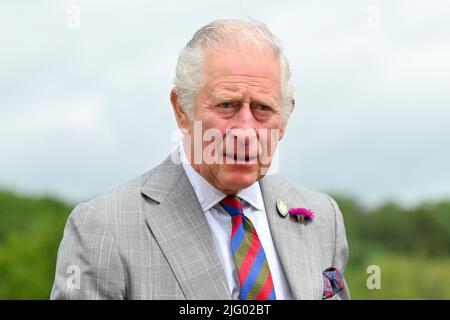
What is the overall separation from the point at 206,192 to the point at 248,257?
15.9 inches

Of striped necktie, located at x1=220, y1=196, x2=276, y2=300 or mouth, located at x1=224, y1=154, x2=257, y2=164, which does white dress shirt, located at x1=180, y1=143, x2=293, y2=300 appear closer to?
striped necktie, located at x1=220, y1=196, x2=276, y2=300

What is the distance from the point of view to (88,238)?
155 inches

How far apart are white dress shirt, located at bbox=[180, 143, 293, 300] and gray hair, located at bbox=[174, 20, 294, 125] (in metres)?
0.39

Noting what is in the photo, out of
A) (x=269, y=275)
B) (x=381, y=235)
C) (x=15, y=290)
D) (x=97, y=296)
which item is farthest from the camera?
(x=381, y=235)

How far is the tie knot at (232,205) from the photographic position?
166 inches

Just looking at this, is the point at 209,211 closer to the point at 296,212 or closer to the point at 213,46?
the point at 296,212

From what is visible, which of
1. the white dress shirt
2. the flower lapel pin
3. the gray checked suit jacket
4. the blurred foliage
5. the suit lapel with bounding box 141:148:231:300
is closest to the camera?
the gray checked suit jacket

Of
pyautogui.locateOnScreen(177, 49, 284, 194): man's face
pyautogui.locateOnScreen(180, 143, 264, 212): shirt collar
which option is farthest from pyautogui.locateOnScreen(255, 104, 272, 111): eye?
pyautogui.locateOnScreen(180, 143, 264, 212): shirt collar

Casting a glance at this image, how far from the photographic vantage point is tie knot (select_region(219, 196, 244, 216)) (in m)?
4.22

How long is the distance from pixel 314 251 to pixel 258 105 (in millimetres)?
940

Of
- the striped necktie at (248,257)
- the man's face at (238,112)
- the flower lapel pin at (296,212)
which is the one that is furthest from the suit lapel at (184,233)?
the flower lapel pin at (296,212)

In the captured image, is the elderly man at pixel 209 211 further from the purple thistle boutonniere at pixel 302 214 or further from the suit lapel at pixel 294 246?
the purple thistle boutonniere at pixel 302 214

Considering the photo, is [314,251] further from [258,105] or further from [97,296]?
[97,296]
